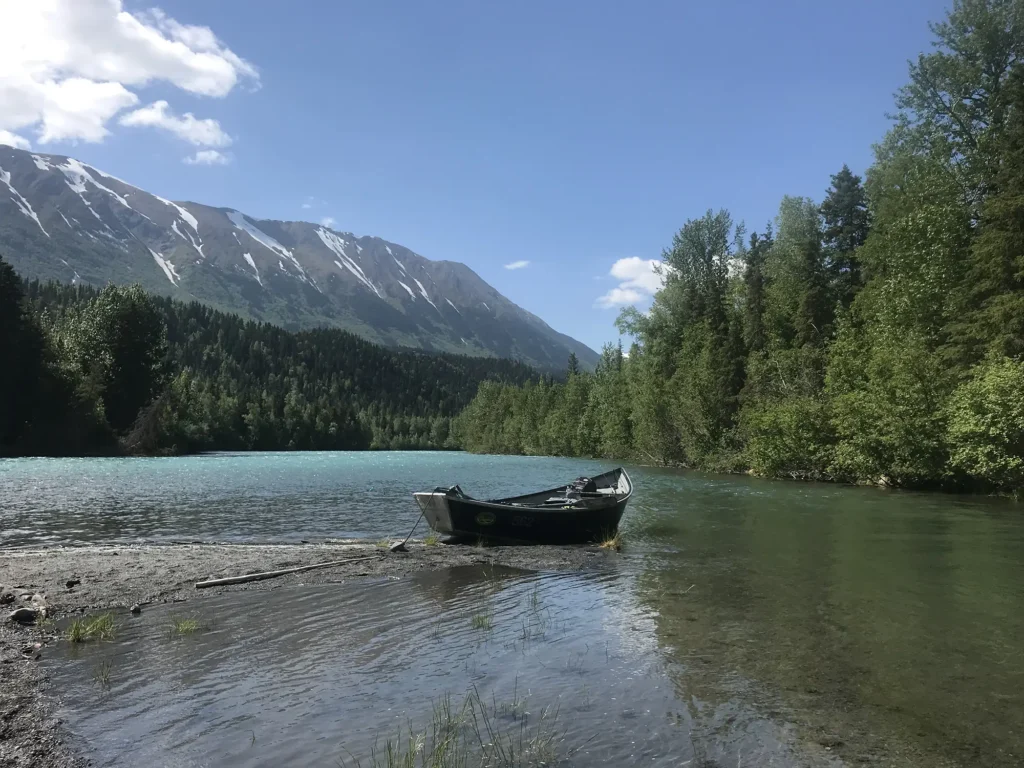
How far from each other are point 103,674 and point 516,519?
42.3ft

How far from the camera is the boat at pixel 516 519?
20.3 metres

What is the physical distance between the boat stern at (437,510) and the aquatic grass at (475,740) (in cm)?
1212

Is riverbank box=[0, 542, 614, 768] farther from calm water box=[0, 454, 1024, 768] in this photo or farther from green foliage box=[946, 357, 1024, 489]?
green foliage box=[946, 357, 1024, 489]

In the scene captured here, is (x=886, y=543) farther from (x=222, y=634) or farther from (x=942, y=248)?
(x=942, y=248)

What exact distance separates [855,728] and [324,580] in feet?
36.3

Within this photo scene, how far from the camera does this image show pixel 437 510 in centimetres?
2062

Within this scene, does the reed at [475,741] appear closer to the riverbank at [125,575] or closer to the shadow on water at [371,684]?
the shadow on water at [371,684]

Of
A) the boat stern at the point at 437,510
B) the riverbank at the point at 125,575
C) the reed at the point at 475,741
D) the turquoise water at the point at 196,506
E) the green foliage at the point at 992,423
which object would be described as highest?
the green foliage at the point at 992,423

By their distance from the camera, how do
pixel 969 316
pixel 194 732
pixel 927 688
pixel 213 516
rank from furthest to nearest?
pixel 969 316, pixel 213 516, pixel 927 688, pixel 194 732

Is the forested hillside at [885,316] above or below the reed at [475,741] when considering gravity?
above

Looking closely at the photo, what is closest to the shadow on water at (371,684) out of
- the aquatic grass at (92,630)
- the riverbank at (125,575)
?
the aquatic grass at (92,630)

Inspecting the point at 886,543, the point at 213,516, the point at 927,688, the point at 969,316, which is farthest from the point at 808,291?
the point at 927,688

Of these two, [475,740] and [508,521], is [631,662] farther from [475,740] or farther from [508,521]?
[508,521]

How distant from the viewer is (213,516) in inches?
1089
